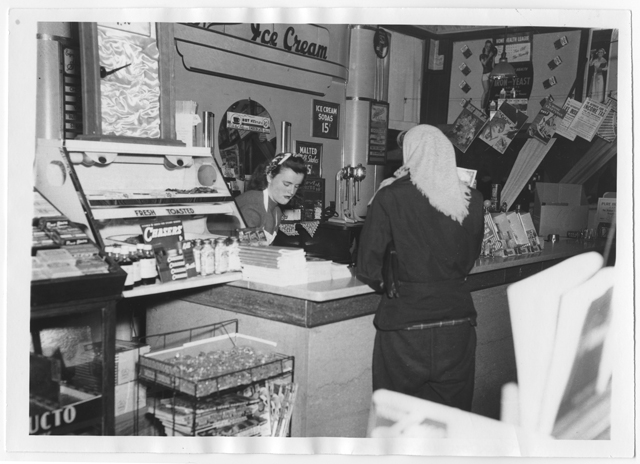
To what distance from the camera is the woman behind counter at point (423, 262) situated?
2832 mm

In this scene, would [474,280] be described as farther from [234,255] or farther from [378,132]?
[378,132]

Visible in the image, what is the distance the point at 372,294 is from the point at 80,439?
4.77 feet

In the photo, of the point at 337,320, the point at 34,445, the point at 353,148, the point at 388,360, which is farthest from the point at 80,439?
the point at 353,148

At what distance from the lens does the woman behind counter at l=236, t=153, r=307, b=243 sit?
4.02 metres

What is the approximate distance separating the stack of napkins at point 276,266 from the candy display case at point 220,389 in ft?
0.98

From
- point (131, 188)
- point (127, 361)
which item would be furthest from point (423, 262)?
point (131, 188)

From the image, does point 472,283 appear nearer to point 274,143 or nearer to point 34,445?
point 34,445

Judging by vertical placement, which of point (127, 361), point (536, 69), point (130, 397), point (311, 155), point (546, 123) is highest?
point (536, 69)

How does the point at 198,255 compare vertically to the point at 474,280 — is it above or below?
above

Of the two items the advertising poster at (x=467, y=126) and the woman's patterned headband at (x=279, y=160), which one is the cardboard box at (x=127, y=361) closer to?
the woman's patterned headband at (x=279, y=160)

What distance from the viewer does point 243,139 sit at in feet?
18.9

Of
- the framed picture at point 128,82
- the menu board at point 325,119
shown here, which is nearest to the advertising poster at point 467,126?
A: the menu board at point 325,119

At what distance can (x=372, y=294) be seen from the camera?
3.08 meters

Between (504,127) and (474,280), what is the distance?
386 cm
